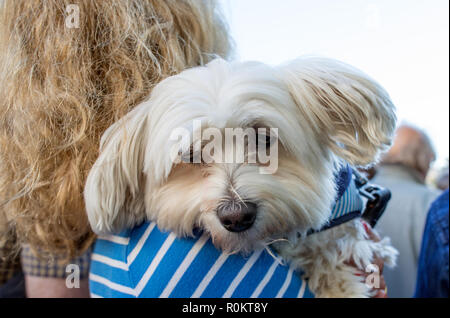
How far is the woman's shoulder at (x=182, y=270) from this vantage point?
4.05 ft

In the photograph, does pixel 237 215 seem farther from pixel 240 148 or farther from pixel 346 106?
pixel 346 106

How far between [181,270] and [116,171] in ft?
1.34

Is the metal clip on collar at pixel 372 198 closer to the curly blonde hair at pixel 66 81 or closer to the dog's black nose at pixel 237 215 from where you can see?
the dog's black nose at pixel 237 215

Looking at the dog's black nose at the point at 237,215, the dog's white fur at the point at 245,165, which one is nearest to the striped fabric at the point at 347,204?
the dog's white fur at the point at 245,165

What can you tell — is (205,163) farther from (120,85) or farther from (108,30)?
(108,30)

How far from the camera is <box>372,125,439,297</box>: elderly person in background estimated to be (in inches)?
131

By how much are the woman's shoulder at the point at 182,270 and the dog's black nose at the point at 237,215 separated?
0.48 ft

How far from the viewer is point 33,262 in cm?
185

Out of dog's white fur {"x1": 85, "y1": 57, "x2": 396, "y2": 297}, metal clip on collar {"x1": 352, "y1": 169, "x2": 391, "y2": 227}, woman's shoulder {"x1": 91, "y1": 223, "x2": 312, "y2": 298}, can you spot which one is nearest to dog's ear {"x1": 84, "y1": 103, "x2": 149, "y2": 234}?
dog's white fur {"x1": 85, "y1": 57, "x2": 396, "y2": 297}

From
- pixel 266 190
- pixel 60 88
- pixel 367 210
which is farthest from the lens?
pixel 367 210

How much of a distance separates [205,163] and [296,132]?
1.08 ft
